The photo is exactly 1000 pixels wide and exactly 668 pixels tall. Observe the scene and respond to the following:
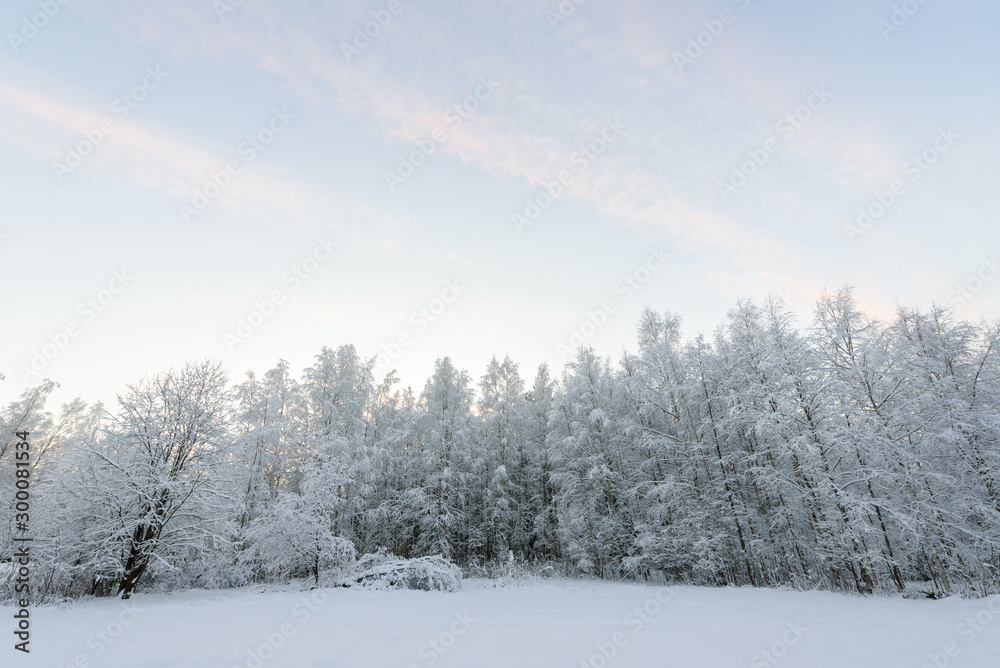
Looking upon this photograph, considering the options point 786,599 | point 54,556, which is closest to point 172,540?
point 54,556

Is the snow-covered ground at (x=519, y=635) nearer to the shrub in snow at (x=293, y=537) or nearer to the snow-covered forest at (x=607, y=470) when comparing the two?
the snow-covered forest at (x=607, y=470)

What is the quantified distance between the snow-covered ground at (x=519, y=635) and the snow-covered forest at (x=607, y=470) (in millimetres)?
3723

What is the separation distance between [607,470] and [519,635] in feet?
51.4

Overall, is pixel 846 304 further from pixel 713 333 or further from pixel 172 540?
pixel 172 540

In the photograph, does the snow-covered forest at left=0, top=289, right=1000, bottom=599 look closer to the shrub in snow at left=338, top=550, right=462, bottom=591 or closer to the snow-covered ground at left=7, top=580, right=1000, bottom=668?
the shrub in snow at left=338, top=550, right=462, bottom=591

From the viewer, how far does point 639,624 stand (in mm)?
6828

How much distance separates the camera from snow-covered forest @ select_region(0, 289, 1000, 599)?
12500 millimetres

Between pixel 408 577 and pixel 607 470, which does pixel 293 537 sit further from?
pixel 607 470

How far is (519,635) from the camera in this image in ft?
20.2

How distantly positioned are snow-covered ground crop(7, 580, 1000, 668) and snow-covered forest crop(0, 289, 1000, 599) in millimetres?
3723

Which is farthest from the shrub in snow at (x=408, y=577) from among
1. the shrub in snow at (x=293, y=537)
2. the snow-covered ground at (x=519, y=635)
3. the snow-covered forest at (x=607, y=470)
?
the snow-covered ground at (x=519, y=635)

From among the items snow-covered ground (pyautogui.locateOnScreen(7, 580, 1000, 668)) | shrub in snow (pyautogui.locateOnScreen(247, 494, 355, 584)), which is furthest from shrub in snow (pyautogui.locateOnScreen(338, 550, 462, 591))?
snow-covered ground (pyautogui.locateOnScreen(7, 580, 1000, 668))

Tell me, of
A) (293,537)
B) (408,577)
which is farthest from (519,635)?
(293,537)

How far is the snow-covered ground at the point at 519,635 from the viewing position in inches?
192
